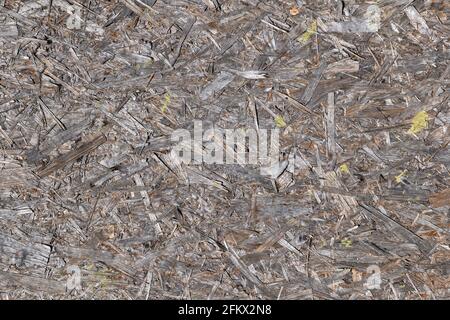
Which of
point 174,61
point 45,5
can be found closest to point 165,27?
point 174,61

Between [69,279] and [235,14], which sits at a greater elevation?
[235,14]

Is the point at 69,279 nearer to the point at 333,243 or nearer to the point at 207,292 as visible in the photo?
the point at 207,292

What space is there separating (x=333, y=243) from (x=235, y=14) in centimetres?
90

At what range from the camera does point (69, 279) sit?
1.64m
